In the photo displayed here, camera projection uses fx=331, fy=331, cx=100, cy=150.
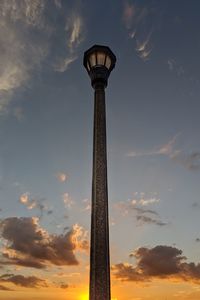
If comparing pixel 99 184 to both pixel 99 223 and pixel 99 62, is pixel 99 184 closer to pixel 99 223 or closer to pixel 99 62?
pixel 99 223

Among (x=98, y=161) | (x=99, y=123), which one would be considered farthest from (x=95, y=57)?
(x=98, y=161)

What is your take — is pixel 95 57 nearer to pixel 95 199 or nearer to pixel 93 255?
pixel 95 199

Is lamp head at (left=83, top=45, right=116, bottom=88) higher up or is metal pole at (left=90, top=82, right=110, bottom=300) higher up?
lamp head at (left=83, top=45, right=116, bottom=88)

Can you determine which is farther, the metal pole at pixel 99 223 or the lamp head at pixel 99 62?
the lamp head at pixel 99 62

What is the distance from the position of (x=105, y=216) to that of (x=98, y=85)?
451 centimetres

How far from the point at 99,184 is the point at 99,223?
109 cm

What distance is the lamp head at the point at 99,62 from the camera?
11.1 m

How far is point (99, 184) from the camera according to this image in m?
9.35

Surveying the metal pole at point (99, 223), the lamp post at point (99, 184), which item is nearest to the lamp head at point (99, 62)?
the lamp post at point (99, 184)

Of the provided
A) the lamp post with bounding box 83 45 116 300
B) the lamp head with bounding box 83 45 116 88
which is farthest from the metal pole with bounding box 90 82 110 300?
the lamp head with bounding box 83 45 116 88

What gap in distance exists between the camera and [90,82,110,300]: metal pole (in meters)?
8.37

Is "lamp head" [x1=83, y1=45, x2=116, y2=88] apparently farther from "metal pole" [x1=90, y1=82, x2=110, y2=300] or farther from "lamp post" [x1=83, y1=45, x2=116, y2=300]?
"metal pole" [x1=90, y1=82, x2=110, y2=300]

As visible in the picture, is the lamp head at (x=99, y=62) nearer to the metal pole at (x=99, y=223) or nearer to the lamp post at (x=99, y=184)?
the lamp post at (x=99, y=184)

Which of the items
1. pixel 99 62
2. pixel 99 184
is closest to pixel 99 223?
pixel 99 184
